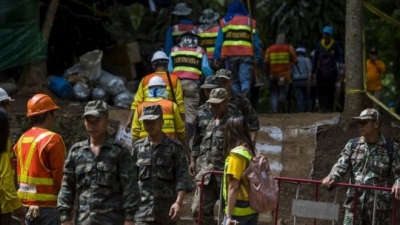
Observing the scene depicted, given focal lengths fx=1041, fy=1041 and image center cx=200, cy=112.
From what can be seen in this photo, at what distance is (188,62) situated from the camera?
15188 millimetres

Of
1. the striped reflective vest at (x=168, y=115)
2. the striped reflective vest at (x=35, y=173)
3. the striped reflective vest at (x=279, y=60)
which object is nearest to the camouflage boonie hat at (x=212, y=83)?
the striped reflective vest at (x=168, y=115)

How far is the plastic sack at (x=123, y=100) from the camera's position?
17.9 m

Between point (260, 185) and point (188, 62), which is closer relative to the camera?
point (260, 185)

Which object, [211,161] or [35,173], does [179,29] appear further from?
[35,173]

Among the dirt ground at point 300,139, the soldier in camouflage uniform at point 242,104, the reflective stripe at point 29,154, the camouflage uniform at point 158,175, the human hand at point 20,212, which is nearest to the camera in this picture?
the human hand at point 20,212

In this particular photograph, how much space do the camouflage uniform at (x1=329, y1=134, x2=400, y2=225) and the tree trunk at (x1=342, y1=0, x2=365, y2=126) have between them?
5.40 metres

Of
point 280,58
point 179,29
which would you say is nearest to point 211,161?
point 179,29

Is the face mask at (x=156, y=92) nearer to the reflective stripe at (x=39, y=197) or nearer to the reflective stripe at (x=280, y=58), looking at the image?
the reflective stripe at (x=39, y=197)

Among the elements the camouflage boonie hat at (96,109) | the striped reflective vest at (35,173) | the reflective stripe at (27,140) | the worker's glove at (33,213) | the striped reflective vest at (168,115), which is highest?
the striped reflective vest at (168,115)

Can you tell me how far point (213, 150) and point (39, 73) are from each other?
6939mm

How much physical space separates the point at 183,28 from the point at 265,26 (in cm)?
844

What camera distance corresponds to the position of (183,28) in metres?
16.9

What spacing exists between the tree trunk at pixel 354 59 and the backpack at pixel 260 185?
21.5 ft

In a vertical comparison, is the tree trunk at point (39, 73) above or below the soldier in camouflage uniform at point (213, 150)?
above
